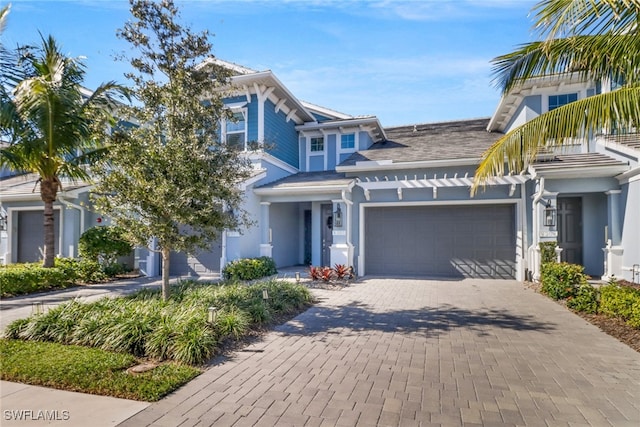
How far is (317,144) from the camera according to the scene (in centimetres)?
1630

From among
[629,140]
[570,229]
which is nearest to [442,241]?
[570,229]

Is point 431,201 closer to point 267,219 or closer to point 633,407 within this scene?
point 267,219

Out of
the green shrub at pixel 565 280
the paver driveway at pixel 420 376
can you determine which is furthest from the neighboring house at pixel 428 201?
the paver driveway at pixel 420 376

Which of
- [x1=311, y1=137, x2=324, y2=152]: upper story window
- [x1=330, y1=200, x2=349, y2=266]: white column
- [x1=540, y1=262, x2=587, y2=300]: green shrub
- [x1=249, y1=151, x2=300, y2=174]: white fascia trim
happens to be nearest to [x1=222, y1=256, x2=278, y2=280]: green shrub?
[x1=330, y1=200, x2=349, y2=266]: white column

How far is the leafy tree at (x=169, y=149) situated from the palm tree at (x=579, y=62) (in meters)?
5.28

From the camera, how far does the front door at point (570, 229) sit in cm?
1166

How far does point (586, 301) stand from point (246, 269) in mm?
8952

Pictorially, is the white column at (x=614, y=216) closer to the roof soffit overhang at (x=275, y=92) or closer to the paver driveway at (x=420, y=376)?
the paver driveway at (x=420, y=376)

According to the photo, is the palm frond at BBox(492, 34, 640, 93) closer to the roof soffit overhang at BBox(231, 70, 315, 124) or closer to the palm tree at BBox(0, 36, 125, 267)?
the roof soffit overhang at BBox(231, 70, 315, 124)

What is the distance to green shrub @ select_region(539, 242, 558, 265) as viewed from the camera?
1004cm

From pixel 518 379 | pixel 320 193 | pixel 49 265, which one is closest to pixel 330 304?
pixel 518 379

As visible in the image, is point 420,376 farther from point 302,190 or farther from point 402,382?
point 302,190

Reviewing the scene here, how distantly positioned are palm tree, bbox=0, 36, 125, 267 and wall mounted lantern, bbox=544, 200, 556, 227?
485 inches

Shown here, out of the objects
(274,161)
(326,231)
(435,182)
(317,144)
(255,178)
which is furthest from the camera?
(317,144)
